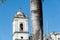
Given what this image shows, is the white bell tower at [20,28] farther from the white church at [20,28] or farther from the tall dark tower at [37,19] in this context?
the tall dark tower at [37,19]

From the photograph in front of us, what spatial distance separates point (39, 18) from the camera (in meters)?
→ 13.6

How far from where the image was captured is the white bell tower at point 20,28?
68.7m

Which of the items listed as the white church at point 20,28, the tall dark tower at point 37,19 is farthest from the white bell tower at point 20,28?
the tall dark tower at point 37,19

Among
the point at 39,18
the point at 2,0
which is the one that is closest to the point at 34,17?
the point at 39,18

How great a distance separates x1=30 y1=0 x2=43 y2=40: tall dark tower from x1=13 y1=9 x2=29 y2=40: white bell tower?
54.7 meters

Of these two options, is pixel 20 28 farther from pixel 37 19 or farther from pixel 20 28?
pixel 37 19

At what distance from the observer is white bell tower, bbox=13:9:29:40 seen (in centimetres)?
6869

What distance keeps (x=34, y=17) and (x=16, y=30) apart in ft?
181

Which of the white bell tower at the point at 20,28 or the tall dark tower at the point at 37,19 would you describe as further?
the white bell tower at the point at 20,28

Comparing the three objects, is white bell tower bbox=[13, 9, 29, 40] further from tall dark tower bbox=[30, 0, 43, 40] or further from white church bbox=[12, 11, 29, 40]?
tall dark tower bbox=[30, 0, 43, 40]

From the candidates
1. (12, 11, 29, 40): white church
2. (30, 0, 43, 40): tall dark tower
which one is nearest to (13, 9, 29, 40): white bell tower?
(12, 11, 29, 40): white church

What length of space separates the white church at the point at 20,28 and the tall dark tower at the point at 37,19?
5468cm

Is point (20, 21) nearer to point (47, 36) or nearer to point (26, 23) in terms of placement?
point (26, 23)

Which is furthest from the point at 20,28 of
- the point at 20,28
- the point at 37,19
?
the point at 37,19
